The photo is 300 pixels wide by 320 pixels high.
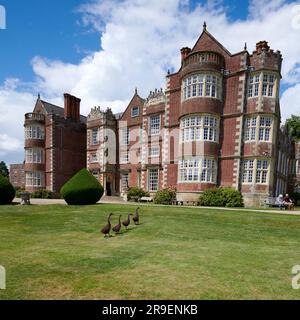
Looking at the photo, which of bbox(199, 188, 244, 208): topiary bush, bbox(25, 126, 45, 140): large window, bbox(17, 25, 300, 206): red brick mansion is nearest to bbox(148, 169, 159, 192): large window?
bbox(17, 25, 300, 206): red brick mansion

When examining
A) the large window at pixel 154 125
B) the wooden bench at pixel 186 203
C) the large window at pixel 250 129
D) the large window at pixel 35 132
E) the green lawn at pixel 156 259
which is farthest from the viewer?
the large window at pixel 35 132

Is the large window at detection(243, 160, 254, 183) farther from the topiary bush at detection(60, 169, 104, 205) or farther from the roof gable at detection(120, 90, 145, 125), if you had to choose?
the roof gable at detection(120, 90, 145, 125)

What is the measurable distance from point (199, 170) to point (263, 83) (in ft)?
30.6

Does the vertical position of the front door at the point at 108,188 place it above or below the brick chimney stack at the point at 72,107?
below

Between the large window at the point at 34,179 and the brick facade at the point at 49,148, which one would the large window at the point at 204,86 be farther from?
the large window at the point at 34,179

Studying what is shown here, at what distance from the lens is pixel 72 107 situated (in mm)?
40281

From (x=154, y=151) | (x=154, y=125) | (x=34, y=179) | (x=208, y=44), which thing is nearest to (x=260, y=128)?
(x=208, y=44)

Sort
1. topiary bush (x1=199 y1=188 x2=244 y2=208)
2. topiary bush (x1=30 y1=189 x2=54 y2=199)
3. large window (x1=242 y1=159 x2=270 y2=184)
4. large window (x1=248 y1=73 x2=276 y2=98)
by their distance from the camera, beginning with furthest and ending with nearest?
1. topiary bush (x1=30 y1=189 x2=54 y2=199)
2. large window (x1=242 y1=159 x2=270 y2=184)
3. large window (x1=248 y1=73 x2=276 y2=98)
4. topiary bush (x1=199 y1=188 x2=244 y2=208)

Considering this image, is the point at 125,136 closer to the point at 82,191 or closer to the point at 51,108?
the point at 51,108

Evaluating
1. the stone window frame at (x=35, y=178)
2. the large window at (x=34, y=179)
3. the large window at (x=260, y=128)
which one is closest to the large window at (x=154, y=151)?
the large window at (x=260, y=128)

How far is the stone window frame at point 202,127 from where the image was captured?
933 inches

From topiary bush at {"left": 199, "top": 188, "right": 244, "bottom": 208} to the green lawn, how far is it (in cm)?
850

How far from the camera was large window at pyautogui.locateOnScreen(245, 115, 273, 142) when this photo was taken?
74.8 feet
